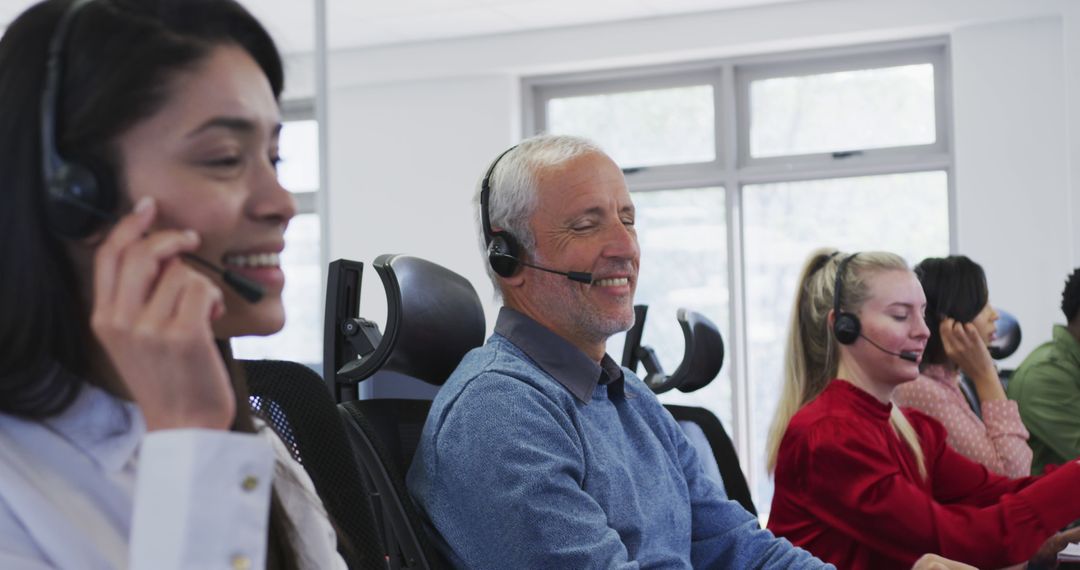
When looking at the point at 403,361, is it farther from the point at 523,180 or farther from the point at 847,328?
the point at 847,328

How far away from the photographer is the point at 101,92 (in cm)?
71

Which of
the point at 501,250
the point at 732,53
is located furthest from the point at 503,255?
the point at 732,53

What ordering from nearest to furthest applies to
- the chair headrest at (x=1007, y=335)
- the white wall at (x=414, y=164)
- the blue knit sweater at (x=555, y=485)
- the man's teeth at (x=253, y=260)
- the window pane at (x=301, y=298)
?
1. the man's teeth at (x=253, y=260)
2. the blue knit sweater at (x=555, y=485)
3. the chair headrest at (x=1007, y=335)
4. the window pane at (x=301, y=298)
5. the white wall at (x=414, y=164)

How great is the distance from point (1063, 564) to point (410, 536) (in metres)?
1.72

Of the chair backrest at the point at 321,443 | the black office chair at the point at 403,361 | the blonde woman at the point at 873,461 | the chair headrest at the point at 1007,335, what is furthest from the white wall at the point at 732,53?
the chair backrest at the point at 321,443

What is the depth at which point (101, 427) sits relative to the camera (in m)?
0.74

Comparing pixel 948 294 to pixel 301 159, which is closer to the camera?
pixel 948 294

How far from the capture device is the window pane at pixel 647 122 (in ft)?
20.6

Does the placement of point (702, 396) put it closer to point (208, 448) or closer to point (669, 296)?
point (669, 296)

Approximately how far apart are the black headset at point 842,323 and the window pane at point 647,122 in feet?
A: 13.4

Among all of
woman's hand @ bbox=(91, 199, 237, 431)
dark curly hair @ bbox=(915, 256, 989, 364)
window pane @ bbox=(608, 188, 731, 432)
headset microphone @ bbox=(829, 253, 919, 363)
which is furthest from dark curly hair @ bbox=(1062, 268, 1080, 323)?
woman's hand @ bbox=(91, 199, 237, 431)

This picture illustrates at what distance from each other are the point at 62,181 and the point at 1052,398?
3.01 metres

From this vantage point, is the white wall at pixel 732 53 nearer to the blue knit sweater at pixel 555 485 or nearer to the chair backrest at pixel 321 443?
the blue knit sweater at pixel 555 485

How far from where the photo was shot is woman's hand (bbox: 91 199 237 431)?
65cm
